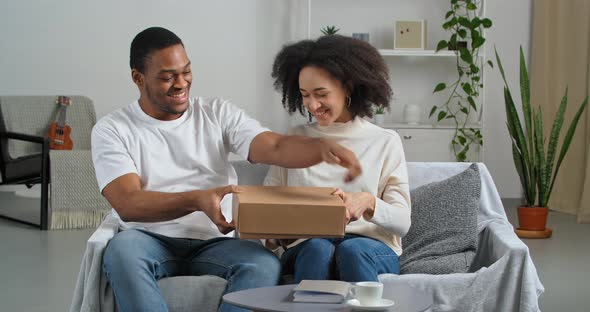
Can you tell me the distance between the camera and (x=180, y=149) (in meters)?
2.62

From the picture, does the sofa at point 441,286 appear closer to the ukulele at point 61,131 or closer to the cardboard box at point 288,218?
the cardboard box at point 288,218

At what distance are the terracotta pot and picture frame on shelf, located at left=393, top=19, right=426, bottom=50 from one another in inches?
61.7

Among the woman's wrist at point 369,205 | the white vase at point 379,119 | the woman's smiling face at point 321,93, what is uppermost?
the woman's smiling face at point 321,93

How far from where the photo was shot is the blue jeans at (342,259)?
7.80 ft

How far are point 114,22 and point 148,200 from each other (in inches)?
172

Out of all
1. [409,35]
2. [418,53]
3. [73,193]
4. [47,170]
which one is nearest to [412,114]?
[418,53]

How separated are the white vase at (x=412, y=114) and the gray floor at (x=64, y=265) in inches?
37.8

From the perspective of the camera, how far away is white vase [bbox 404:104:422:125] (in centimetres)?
630

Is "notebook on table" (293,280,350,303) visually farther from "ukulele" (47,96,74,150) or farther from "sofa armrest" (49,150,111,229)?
"ukulele" (47,96,74,150)

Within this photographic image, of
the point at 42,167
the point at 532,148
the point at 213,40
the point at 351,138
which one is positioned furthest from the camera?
the point at 213,40

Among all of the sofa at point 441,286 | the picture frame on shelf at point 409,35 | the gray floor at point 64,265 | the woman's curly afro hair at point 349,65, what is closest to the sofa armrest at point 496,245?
the sofa at point 441,286

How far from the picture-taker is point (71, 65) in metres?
6.57

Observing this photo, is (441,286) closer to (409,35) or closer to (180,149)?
(180,149)

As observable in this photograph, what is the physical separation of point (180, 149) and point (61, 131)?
11.8 ft
